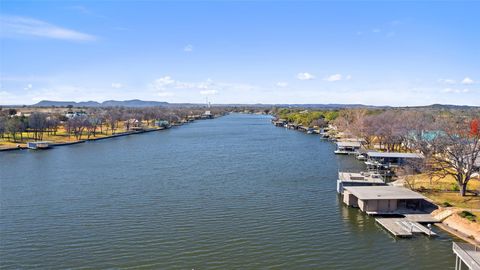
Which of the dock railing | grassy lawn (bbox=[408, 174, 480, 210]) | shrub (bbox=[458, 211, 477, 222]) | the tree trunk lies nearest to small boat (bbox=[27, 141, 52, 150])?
grassy lawn (bbox=[408, 174, 480, 210])

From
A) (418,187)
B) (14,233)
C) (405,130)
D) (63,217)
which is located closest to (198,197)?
(63,217)

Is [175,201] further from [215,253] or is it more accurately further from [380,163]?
[380,163]

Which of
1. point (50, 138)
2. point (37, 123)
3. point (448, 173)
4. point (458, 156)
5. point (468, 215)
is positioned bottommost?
point (468, 215)

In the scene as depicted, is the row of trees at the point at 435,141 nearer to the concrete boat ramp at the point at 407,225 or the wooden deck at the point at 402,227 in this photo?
the concrete boat ramp at the point at 407,225

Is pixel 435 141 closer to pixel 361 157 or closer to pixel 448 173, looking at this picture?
pixel 448 173

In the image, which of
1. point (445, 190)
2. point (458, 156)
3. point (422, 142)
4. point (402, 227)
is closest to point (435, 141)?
point (422, 142)

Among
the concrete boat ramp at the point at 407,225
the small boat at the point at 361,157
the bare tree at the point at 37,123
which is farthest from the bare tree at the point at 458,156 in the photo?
the bare tree at the point at 37,123

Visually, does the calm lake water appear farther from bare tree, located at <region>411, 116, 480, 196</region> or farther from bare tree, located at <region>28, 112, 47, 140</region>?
bare tree, located at <region>28, 112, 47, 140</region>
